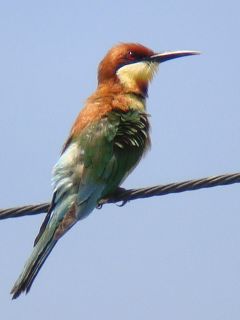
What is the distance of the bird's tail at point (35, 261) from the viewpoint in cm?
418

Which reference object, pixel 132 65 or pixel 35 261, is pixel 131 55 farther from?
pixel 35 261

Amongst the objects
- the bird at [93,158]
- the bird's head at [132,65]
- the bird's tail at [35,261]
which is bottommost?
the bird's tail at [35,261]

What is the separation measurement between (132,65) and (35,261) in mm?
1662

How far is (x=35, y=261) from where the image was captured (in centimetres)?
434

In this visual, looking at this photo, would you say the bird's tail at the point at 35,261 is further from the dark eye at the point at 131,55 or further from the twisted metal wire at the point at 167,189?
the dark eye at the point at 131,55

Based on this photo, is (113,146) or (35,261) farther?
(113,146)

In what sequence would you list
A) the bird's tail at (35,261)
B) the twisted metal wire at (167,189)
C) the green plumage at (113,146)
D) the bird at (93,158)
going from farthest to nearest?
the green plumage at (113,146)
the bird at (93,158)
the bird's tail at (35,261)
the twisted metal wire at (167,189)

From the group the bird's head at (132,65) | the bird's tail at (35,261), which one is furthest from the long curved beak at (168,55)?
the bird's tail at (35,261)

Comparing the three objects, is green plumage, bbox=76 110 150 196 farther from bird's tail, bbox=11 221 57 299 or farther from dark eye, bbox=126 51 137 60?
dark eye, bbox=126 51 137 60

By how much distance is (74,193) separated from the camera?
4574 millimetres

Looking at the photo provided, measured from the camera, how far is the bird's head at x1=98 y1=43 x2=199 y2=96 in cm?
539

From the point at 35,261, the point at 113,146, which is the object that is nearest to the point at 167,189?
the point at 35,261

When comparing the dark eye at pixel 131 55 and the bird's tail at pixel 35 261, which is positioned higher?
the dark eye at pixel 131 55

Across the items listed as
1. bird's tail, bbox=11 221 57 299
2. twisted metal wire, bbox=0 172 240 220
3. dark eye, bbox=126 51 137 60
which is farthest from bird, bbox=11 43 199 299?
twisted metal wire, bbox=0 172 240 220
